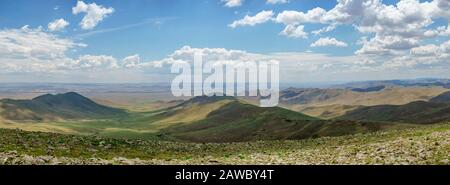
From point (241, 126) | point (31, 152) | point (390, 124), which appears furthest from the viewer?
point (241, 126)

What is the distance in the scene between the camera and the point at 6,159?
26.8m

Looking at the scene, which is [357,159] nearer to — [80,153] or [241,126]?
[80,153]

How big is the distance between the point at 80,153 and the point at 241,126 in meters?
136
